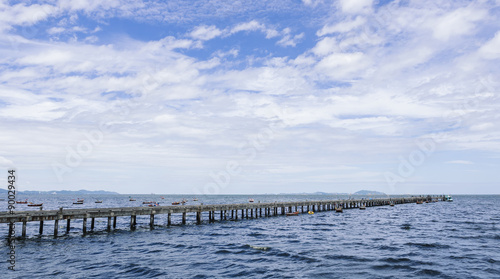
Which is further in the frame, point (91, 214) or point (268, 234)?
point (268, 234)

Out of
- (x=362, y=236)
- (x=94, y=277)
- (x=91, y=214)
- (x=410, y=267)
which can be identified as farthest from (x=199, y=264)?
(x=362, y=236)

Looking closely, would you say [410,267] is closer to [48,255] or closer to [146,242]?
[146,242]

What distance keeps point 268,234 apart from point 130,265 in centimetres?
1886

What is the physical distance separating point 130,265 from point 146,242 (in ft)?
31.6

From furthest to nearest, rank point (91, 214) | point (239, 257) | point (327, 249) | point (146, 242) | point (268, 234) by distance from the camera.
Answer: point (268, 234)
point (91, 214)
point (146, 242)
point (327, 249)
point (239, 257)

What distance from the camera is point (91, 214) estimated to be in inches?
1426

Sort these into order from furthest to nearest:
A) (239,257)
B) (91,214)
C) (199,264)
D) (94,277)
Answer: (91,214)
(239,257)
(199,264)
(94,277)

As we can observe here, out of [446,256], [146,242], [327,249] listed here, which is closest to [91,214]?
[146,242]

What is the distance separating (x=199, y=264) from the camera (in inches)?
942

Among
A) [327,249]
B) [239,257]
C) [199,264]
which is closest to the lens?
[199,264]

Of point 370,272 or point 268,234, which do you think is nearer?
point 370,272

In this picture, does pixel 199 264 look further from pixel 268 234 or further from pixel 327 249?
pixel 268 234

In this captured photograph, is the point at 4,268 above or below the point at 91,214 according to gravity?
below

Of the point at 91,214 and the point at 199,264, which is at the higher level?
the point at 91,214
